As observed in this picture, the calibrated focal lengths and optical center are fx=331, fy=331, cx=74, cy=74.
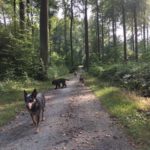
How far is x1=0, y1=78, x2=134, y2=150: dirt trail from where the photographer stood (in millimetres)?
8032

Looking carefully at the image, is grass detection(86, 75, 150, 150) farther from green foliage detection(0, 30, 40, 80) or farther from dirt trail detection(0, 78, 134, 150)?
green foliage detection(0, 30, 40, 80)

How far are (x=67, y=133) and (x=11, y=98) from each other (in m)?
7.60

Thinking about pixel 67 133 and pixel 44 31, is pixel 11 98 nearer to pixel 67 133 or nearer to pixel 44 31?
pixel 67 133

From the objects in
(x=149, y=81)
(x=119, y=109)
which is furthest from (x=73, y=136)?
(x=149, y=81)

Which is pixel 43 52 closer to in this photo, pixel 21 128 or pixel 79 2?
pixel 21 128

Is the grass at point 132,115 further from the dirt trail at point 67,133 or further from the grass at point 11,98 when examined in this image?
the grass at point 11,98

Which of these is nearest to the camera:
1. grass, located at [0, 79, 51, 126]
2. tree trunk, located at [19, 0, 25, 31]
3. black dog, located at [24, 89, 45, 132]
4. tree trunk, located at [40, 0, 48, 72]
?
black dog, located at [24, 89, 45, 132]

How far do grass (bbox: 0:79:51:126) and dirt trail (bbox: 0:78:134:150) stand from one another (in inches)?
16.2

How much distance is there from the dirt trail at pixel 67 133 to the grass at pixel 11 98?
412 mm

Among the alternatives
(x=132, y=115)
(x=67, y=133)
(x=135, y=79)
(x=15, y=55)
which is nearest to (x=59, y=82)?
(x=15, y=55)

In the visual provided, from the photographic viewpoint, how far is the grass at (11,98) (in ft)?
40.1

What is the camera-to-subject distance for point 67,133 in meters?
9.12

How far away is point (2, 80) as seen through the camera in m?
20.8

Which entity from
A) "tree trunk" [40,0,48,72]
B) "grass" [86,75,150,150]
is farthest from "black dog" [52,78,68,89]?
"grass" [86,75,150,150]
